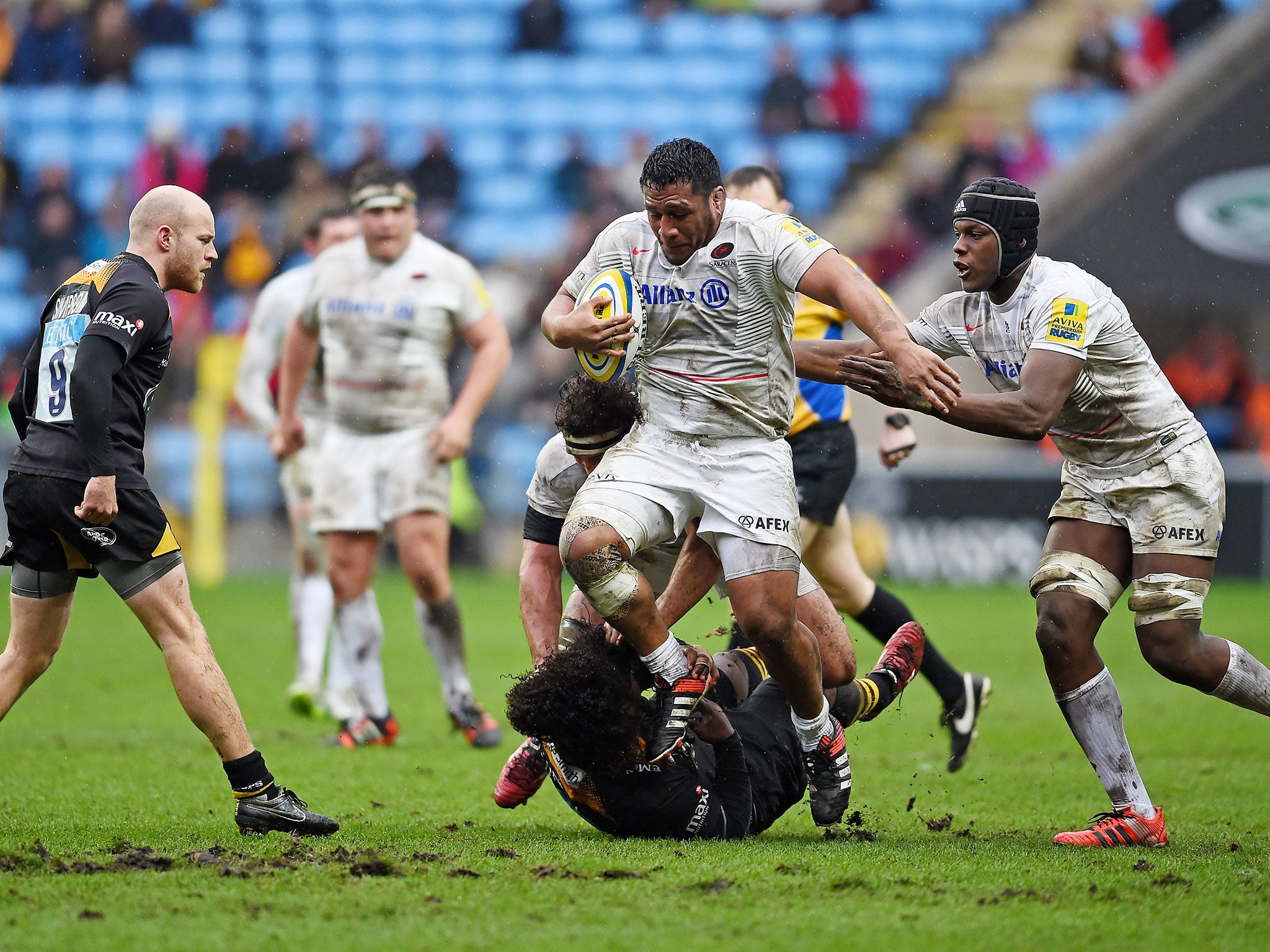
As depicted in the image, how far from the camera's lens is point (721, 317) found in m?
5.18

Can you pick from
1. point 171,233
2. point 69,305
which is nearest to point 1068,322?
point 171,233

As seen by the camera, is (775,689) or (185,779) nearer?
(775,689)

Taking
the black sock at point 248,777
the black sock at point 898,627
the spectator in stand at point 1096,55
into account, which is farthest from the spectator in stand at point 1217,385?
the black sock at point 248,777

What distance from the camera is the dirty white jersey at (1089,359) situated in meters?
5.02

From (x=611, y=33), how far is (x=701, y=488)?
646 inches

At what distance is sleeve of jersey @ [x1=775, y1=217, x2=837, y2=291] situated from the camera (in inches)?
198

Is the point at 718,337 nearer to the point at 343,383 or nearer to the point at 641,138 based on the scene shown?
the point at 343,383

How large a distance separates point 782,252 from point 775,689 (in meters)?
1.63

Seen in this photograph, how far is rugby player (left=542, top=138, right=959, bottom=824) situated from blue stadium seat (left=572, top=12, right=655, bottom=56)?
51.4ft

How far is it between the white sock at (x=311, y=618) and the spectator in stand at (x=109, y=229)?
34.4 feet

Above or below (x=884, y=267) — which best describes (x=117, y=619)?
below

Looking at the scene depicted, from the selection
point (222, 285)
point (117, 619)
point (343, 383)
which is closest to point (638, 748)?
point (343, 383)

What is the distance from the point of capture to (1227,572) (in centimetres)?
1580

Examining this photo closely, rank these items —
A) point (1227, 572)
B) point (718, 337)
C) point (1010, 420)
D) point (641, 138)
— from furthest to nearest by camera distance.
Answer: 1. point (641, 138)
2. point (1227, 572)
3. point (718, 337)
4. point (1010, 420)
